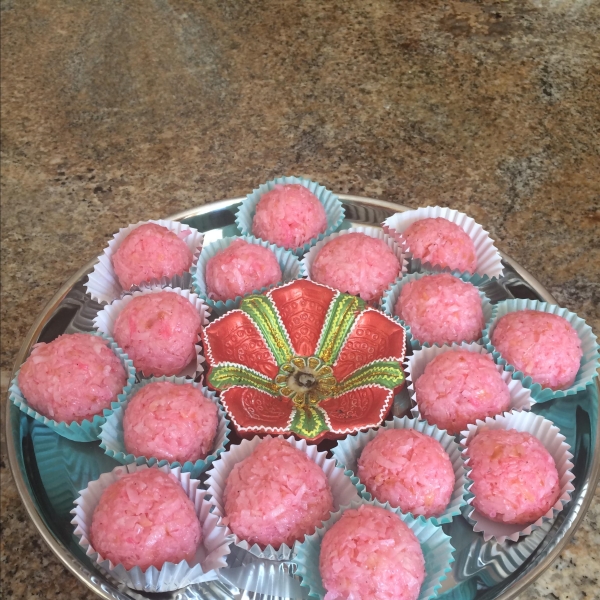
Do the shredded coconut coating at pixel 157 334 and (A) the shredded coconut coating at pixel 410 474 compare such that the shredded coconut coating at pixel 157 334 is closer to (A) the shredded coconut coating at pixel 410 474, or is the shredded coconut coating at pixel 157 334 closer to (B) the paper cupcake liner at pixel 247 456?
(B) the paper cupcake liner at pixel 247 456

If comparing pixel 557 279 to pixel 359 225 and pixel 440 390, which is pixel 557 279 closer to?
pixel 359 225

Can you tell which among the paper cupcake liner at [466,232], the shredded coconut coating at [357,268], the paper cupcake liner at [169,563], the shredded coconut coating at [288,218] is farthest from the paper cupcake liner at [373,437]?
the shredded coconut coating at [288,218]

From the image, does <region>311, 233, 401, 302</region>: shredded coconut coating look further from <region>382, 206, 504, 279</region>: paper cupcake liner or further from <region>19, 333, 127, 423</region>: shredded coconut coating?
<region>19, 333, 127, 423</region>: shredded coconut coating

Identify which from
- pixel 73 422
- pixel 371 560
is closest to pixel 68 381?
pixel 73 422

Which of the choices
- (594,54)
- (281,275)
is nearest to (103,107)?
(281,275)

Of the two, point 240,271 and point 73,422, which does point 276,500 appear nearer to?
point 73,422

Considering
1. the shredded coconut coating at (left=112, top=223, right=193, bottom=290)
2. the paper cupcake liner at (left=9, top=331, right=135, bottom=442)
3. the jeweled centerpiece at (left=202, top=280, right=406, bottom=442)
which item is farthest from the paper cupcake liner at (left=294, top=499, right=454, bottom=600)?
the shredded coconut coating at (left=112, top=223, right=193, bottom=290)
